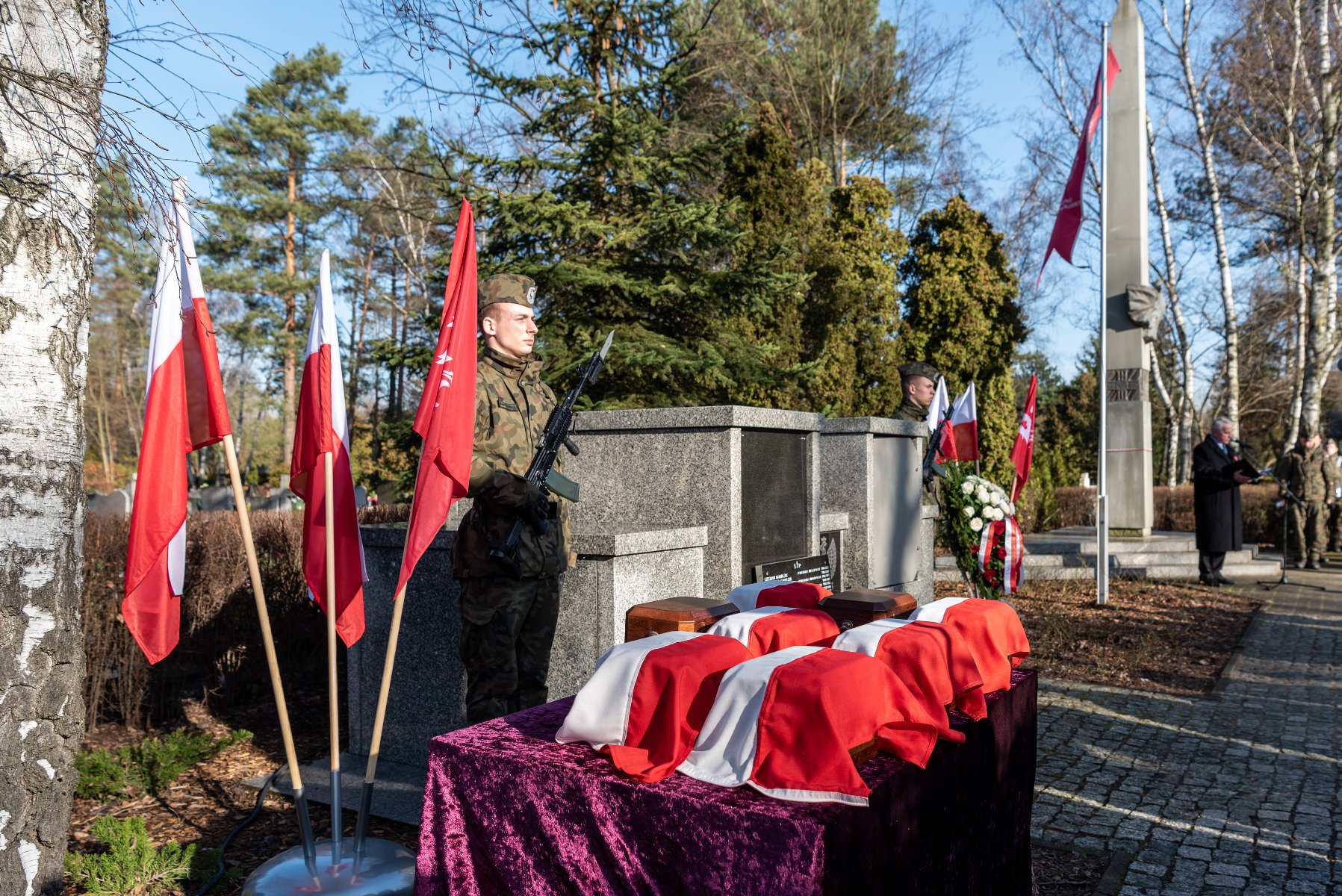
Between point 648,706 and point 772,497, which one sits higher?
point 772,497

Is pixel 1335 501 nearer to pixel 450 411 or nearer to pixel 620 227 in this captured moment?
pixel 620 227

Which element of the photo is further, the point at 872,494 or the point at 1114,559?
the point at 1114,559

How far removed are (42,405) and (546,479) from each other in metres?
1.75

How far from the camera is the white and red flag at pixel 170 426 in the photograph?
119 inches

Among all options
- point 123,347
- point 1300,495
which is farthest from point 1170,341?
point 123,347

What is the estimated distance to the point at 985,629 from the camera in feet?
9.27

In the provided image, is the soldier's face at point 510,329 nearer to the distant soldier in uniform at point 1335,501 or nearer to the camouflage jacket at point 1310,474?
the camouflage jacket at point 1310,474

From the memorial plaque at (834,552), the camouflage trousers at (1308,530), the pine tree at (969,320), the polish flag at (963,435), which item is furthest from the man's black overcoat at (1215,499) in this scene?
the pine tree at (969,320)

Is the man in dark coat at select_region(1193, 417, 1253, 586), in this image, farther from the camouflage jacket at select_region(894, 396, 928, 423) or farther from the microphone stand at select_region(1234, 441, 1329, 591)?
the camouflage jacket at select_region(894, 396, 928, 423)

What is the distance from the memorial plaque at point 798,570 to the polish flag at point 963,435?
8.73 ft

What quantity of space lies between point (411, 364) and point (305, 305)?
25.4m

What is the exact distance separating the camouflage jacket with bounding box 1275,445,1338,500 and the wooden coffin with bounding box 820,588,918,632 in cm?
1473

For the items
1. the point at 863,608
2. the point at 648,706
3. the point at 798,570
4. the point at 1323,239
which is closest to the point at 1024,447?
the point at 798,570

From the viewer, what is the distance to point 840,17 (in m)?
26.0
